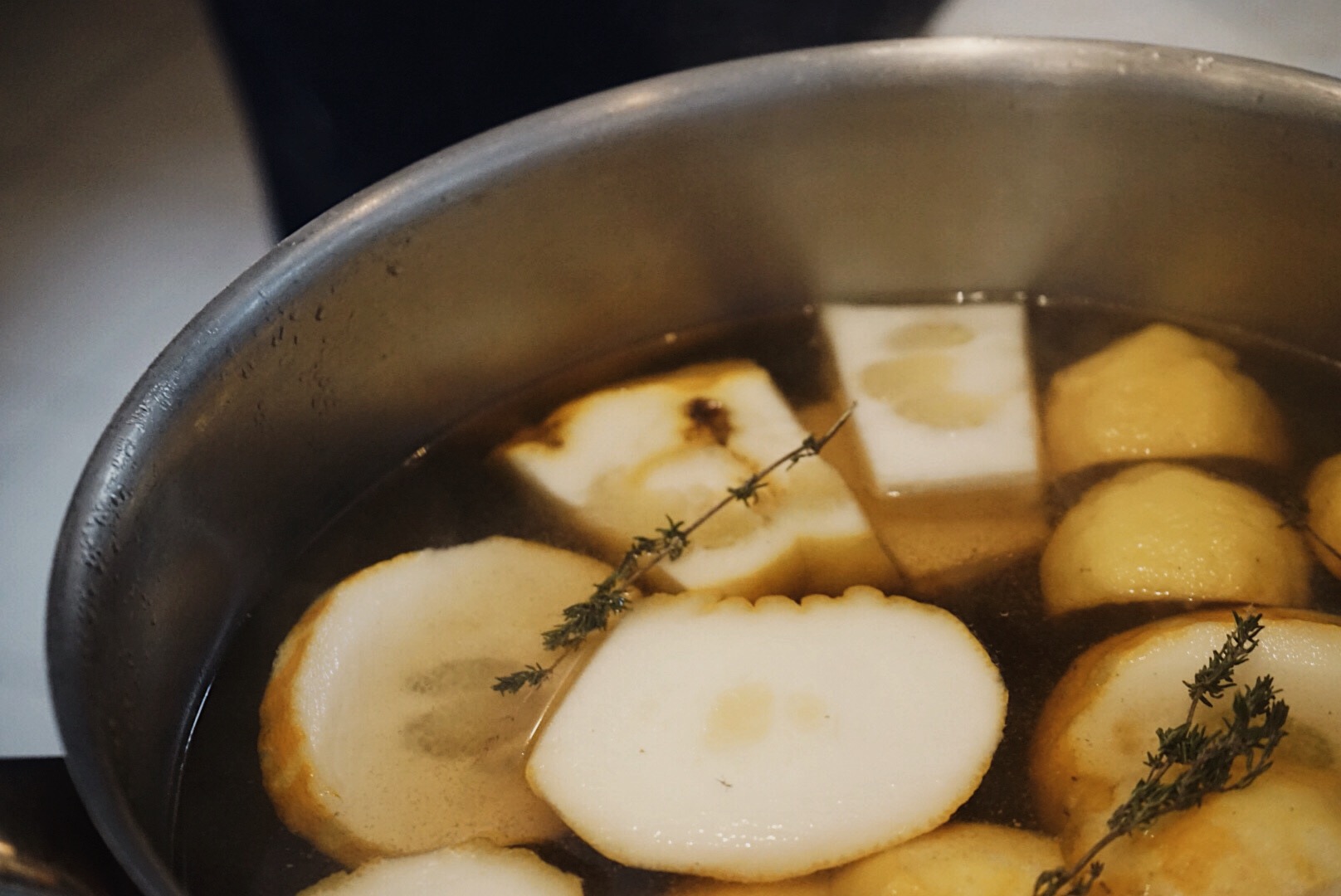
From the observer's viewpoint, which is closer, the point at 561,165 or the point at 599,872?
the point at 599,872

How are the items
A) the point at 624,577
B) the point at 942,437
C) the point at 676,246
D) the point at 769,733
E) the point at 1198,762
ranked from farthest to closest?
the point at 676,246, the point at 942,437, the point at 624,577, the point at 769,733, the point at 1198,762

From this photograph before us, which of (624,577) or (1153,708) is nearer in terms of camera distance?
(1153,708)

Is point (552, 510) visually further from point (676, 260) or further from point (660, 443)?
point (676, 260)

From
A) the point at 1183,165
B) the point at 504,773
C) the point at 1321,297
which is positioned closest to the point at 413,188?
the point at 504,773

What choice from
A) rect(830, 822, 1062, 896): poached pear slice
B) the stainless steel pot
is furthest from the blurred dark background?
rect(830, 822, 1062, 896): poached pear slice

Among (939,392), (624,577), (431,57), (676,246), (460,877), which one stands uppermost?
(431,57)

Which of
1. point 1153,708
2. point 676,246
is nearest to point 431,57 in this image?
point 676,246

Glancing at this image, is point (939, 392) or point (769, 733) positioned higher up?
point (939, 392)

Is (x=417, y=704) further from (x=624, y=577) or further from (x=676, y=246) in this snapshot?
(x=676, y=246)
